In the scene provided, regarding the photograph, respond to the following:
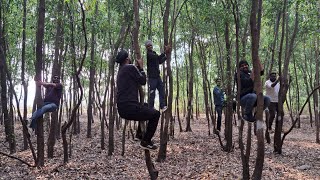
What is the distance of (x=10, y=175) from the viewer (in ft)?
30.1

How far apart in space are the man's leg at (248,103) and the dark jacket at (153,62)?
88.9 inches

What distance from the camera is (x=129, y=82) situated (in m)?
6.66

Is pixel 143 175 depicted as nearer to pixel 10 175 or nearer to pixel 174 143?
pixel 10 175

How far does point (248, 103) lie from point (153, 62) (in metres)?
2.60

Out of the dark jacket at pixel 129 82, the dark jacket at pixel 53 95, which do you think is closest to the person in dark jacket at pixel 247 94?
the dark jacket at pixel 129 82

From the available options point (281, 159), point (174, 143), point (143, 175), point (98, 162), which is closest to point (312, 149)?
point (281, 159)

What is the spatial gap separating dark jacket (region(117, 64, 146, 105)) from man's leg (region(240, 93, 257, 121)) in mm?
3089

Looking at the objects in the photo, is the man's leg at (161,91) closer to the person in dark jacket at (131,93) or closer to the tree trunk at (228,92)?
the person in dark jacket at (131,93)

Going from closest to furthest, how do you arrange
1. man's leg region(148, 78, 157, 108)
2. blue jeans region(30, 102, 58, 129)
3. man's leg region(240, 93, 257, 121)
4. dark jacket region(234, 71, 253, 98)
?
man's leg region(240, 93, 257, 121) → dark jacket region(234, 71, 253, 98) → man's leg region(148, 78, 157, 108) → blue jeans region(30, 102, 58, 129)

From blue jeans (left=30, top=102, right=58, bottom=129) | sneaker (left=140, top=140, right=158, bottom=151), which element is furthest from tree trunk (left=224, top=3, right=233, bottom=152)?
blue jeans (left=30, top=102, right=58, bottom=129)

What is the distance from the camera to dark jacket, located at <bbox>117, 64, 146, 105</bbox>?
6566 millimetres

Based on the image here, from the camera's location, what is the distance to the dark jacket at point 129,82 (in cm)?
657

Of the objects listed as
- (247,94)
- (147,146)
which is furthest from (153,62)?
(147,146)

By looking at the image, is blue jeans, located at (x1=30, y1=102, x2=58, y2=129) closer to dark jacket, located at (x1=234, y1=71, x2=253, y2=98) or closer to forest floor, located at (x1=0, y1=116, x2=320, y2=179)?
forest floor, located at (x1=0, y1=116, x2=320, y2=179)
